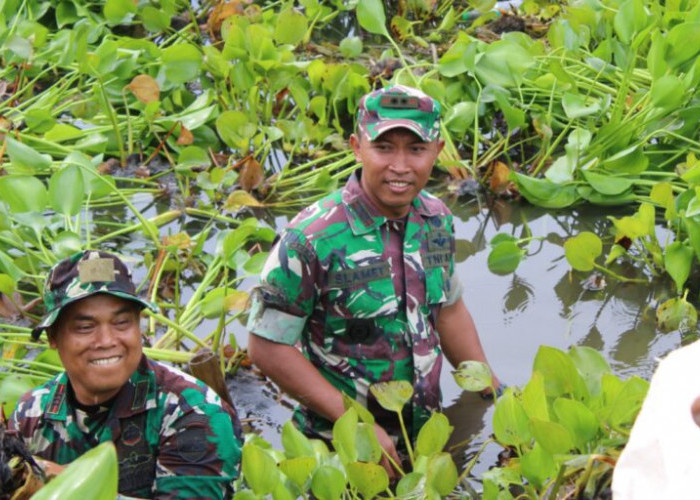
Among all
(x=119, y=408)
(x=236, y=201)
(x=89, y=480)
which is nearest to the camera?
(x=89, y=480)

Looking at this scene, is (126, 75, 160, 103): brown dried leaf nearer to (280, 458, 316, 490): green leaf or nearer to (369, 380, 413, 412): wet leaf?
(369, 380, 413, 412): wet leaf

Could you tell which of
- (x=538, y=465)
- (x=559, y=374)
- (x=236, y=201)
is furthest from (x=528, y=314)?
(x=538, y=465)

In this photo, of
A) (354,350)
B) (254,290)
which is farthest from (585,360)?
(254,290)

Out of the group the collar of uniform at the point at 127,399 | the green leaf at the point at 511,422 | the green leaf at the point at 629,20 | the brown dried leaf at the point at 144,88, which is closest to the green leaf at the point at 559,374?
the green leaf at the point at 511,422

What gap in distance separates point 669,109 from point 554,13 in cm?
182

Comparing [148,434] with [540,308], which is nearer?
[148,434]

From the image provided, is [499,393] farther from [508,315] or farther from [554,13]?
[554,13]

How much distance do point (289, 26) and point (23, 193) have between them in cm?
168

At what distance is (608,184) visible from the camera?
401 centimetres

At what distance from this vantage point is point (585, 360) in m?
2.46

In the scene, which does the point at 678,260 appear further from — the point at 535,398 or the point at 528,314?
the point at 535,398

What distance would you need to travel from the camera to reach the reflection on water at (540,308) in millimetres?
3377

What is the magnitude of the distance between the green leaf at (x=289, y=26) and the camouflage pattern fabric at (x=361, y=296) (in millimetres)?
2152

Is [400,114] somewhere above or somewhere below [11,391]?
above
